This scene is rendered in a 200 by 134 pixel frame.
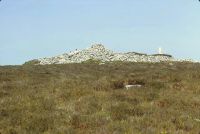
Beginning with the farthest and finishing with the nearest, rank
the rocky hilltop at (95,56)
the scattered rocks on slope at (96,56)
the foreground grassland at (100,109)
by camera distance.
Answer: the rocky hilltop at (95,56), the scattered rocks on slope at (96,56), the foreground grassland at (100,109)

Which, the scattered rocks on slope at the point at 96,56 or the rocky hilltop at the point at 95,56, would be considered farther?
the rocky hilltop at the point at 95,56

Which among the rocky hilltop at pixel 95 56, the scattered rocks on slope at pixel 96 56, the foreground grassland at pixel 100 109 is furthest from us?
the rocky hilltop at pixel 95 56

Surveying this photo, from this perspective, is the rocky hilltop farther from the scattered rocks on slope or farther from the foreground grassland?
the foreground grassland

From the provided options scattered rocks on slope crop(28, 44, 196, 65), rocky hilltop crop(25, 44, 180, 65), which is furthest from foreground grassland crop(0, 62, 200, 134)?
rocky hilltop crop(25, 44, 180, 65)

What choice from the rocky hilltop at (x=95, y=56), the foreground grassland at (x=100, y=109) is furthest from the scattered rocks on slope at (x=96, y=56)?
the foreground grassland at (x=100, y=109)

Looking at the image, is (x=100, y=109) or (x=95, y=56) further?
(x=95, y=56)

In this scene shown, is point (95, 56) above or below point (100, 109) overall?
above

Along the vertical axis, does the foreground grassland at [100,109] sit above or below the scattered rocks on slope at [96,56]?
below

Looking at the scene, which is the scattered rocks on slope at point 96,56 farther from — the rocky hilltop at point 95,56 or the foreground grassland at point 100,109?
the foreground grassland at point 100,109

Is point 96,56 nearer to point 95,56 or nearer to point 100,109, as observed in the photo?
point 95,56

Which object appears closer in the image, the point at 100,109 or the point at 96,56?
the point at 100,109

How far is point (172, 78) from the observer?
2517 cm

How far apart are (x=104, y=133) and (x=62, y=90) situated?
7588mm

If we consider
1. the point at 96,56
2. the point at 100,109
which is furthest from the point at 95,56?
the point at 100,109
